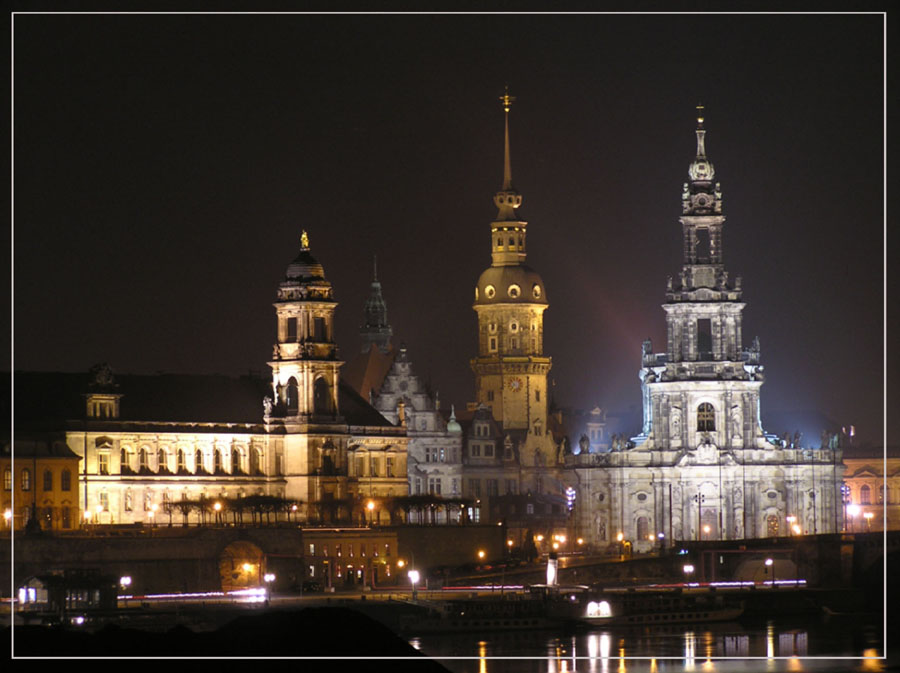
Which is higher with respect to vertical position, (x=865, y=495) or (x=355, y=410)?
(x=355, y=410)

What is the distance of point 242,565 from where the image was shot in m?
109

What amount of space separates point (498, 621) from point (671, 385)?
128 feet

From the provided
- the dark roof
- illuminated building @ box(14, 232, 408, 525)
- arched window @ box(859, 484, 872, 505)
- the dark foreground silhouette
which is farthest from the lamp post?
the dark foreground silhouette

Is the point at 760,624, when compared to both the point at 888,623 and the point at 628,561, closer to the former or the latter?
the point at 888,623

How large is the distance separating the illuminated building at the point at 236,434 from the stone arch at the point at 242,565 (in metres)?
6.43

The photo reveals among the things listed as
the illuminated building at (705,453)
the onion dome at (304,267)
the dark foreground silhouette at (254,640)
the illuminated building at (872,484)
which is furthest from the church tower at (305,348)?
the illuminated building at (872,484)

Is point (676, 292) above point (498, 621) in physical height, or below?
above

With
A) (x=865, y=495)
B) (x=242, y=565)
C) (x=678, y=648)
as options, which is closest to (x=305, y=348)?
(x=242, y=565)

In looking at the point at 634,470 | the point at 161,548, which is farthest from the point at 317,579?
the point at 634,470

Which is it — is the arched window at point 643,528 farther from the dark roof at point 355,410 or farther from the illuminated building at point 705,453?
the dark roof at point 355,410

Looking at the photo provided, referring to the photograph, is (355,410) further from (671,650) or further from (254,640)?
(254,640)

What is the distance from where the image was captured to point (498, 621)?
98.8 metres

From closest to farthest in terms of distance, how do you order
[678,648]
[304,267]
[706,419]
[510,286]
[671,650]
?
[671,650], [678,648], [304,267], [706,419], [510,286]

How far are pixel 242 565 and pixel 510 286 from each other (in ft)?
120
